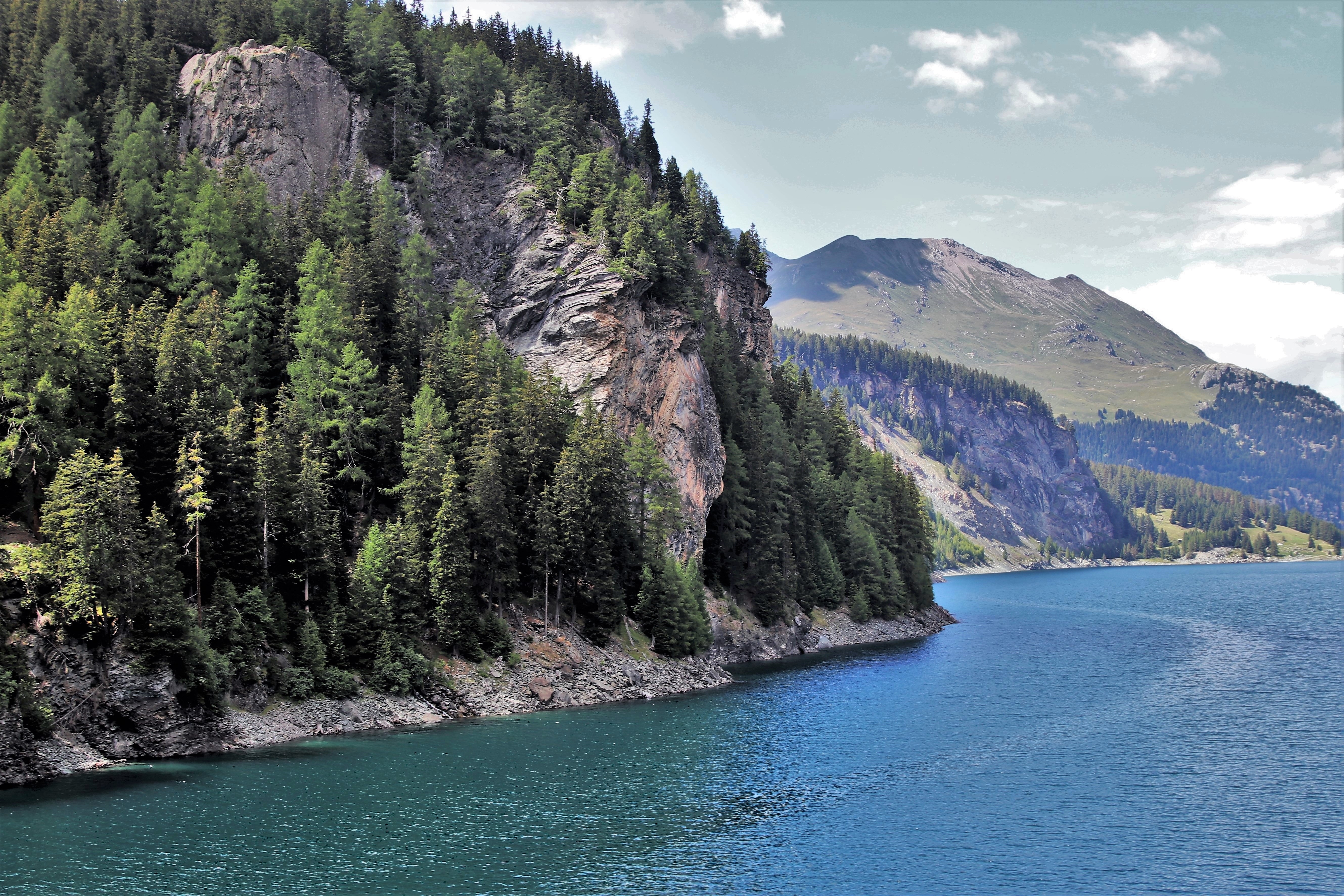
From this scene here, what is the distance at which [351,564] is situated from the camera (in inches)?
2926

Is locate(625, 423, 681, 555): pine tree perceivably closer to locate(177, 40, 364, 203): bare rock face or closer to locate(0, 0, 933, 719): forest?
locate(0, 0, 933, 719): forest

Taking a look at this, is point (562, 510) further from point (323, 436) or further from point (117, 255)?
point (117, 255)

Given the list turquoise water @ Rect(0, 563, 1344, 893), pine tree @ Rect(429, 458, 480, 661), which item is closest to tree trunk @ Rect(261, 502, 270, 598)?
pine tree @ Rect(429, 458, 480, 661)

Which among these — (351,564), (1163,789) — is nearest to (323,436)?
(351,564)

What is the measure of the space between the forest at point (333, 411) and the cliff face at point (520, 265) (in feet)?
8.88

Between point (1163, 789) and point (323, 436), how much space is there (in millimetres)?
67088

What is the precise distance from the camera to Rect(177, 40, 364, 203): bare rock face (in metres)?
108

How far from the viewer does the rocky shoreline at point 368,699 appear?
5047cm

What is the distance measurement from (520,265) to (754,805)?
77.8 metres

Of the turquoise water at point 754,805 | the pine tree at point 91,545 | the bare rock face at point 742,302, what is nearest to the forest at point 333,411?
the pine tree at point 91,545

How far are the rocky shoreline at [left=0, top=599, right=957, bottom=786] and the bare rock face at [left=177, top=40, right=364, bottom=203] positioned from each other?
213 ft

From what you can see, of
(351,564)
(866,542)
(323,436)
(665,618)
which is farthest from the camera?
(866,542)

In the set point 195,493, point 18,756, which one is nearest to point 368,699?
point 195,493

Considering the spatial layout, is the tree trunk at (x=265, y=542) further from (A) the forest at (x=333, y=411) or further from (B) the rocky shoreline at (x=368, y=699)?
(B) the rocky shoreline at (x=368, y=699)
